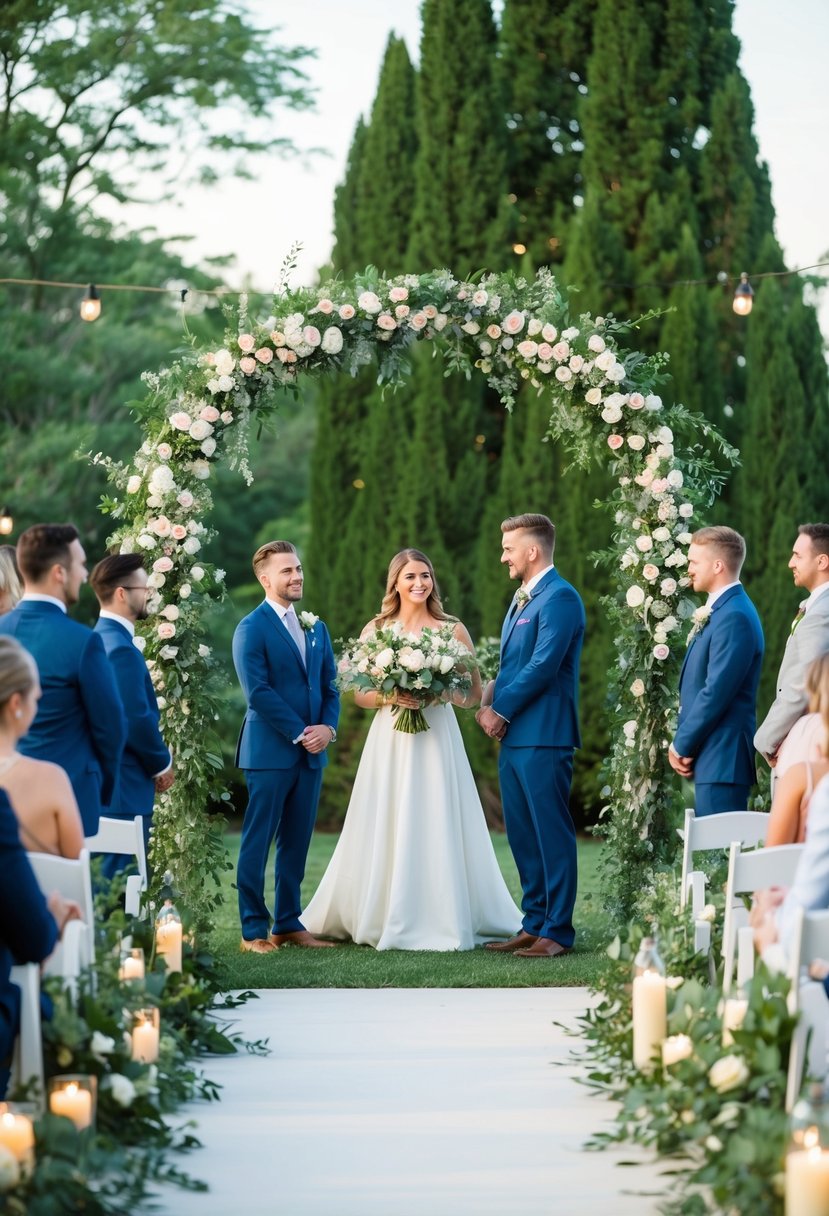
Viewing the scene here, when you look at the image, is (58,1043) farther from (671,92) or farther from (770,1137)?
(671,92)

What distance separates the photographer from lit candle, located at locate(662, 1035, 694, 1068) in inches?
181

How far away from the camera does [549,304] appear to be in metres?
8.41

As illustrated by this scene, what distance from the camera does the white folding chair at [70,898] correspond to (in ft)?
14.1

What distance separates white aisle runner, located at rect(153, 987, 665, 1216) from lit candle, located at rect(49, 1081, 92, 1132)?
1.28ft

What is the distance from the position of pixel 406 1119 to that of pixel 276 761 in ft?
11.5

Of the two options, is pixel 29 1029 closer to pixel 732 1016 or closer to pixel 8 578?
pixel 732 1016

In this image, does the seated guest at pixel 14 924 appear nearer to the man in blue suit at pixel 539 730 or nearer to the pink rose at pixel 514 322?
the man in blue suit at pixel 539 730

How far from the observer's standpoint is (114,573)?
687 centimetres

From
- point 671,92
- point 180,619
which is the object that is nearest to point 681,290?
point 671,92

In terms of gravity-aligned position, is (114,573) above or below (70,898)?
above

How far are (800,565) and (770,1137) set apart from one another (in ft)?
12.4

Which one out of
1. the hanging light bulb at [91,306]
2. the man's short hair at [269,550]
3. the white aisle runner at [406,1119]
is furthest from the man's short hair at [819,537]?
the hanging light bulb at [91,306]

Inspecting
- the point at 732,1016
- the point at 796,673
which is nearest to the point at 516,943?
the point at 796,673

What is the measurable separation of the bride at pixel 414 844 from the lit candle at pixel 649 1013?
3558 mm
